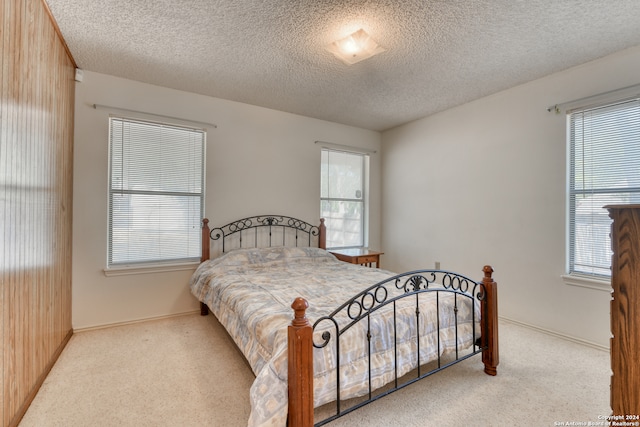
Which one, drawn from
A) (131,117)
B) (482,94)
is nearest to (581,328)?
(482,94)

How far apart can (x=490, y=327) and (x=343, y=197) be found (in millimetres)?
2879

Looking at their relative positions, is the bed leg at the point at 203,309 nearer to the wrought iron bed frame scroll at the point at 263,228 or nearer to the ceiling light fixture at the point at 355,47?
the wrought iron bed frame scroll at the point at 263,228

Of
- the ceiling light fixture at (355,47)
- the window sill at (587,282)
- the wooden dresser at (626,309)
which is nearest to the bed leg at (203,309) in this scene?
the ceiling light fixture at (355,47)

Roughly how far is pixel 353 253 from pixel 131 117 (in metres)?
3.14

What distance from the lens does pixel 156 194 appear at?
10.7 ft

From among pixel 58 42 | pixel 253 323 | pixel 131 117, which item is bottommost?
pixel 253 323

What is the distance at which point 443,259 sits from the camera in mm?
3965

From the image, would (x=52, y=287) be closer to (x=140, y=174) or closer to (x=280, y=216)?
(x=140, y=174)

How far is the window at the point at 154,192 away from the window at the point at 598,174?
399 cm

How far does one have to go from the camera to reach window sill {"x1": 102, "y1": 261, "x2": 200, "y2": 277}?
9.88ft

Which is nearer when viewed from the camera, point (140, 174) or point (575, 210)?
point (575, 210)

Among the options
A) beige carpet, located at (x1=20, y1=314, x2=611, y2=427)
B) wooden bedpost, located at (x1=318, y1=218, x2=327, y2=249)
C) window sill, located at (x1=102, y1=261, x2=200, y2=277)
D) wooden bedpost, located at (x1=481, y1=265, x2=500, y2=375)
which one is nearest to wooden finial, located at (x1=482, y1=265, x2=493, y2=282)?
wooden bedpost, located at (x1=481, y1=265, x2=500, y2=375)

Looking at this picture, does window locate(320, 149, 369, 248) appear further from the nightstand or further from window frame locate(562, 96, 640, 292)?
window frame locate(562, 96, 640, 292)

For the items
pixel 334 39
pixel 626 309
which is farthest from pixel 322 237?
pixel 626 309
